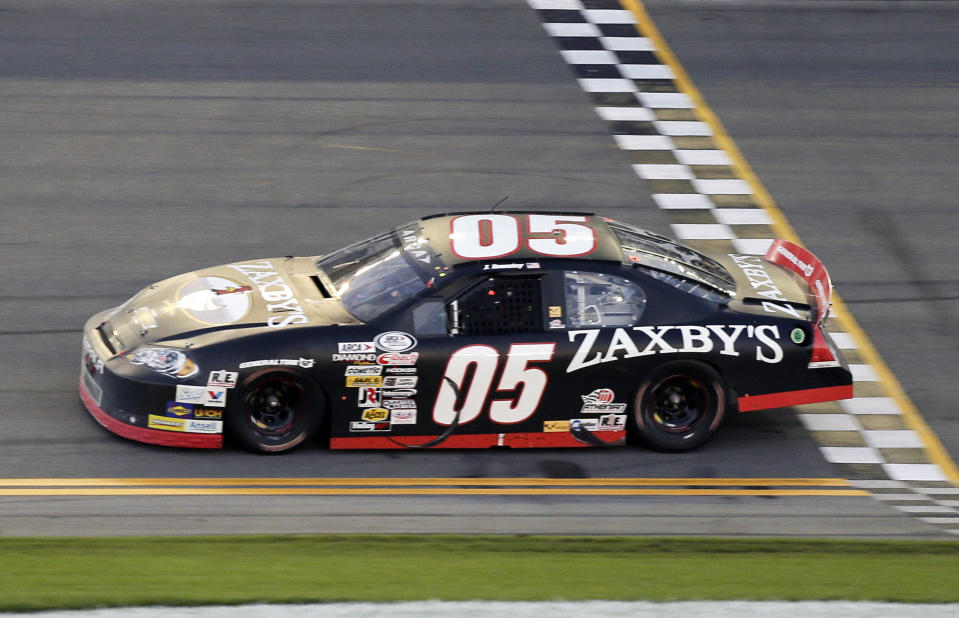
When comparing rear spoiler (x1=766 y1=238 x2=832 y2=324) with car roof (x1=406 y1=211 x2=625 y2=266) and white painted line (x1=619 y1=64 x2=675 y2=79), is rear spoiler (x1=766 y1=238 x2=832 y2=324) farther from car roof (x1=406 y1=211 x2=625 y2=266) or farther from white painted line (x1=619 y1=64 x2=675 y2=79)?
white painted line (x1=619 y1=64 x2=675 y2=79)

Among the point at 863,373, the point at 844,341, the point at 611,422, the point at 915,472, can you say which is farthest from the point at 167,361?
the point at 844,341

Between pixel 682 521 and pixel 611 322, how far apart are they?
147 cm

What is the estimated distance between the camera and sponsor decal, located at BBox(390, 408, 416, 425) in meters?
8.27

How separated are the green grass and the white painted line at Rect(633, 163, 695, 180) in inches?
262

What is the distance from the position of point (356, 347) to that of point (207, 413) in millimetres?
1029

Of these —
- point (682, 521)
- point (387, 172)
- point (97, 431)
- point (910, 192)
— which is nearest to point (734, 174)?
point (910, 192)

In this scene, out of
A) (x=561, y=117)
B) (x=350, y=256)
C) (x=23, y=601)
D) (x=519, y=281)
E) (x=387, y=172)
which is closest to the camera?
(x=23, y=601)

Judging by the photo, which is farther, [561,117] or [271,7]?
[271,7]

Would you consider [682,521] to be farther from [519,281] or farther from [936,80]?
[936,80]

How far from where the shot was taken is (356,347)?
26.7 ft

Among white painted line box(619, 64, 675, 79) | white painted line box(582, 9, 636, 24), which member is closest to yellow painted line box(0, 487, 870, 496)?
white painted line box(619, 64, 675, 79)

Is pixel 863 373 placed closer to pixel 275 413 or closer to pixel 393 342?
pixel 393 342

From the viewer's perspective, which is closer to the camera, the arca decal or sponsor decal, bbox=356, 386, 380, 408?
sponsor decal, bbox=356, 386, 380, 408

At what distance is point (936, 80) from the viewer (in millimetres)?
15805
